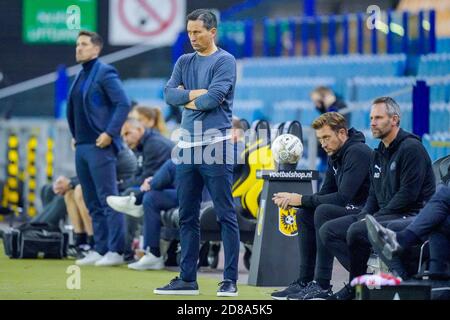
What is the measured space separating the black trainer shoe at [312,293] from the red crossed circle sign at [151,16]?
15.6m

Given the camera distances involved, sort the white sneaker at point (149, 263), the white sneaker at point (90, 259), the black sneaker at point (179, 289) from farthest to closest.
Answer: the white sneaker at point (90, 259) < the white sneaker at point (149, 263) < the black sneaker at point (179, 289)

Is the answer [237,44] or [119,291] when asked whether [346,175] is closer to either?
[119,291]

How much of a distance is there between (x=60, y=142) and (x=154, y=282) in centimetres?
735

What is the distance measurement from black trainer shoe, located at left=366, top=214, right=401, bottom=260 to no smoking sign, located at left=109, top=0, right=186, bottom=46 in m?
16.8

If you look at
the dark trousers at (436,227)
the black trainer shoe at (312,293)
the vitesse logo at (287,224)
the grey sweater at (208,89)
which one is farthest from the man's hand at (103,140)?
the dark trousers at (436,227)

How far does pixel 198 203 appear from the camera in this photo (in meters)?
9.52

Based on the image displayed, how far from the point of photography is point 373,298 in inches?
297

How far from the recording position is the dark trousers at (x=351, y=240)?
→ 862 centimetres

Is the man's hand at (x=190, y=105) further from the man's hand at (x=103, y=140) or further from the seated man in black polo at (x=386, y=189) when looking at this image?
the man's hand at (x=103, y=140)

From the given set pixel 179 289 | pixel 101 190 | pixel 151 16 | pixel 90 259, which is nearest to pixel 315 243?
pixel 179 289

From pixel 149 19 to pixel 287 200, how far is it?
1554 centimetres

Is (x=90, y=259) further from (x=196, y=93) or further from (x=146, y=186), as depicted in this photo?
(x=196, y=93)

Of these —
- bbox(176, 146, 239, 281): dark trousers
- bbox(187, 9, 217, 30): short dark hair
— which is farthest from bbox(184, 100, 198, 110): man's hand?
bbox(187, 9, 217, 30): short dark hair

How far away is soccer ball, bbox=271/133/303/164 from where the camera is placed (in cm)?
1052
